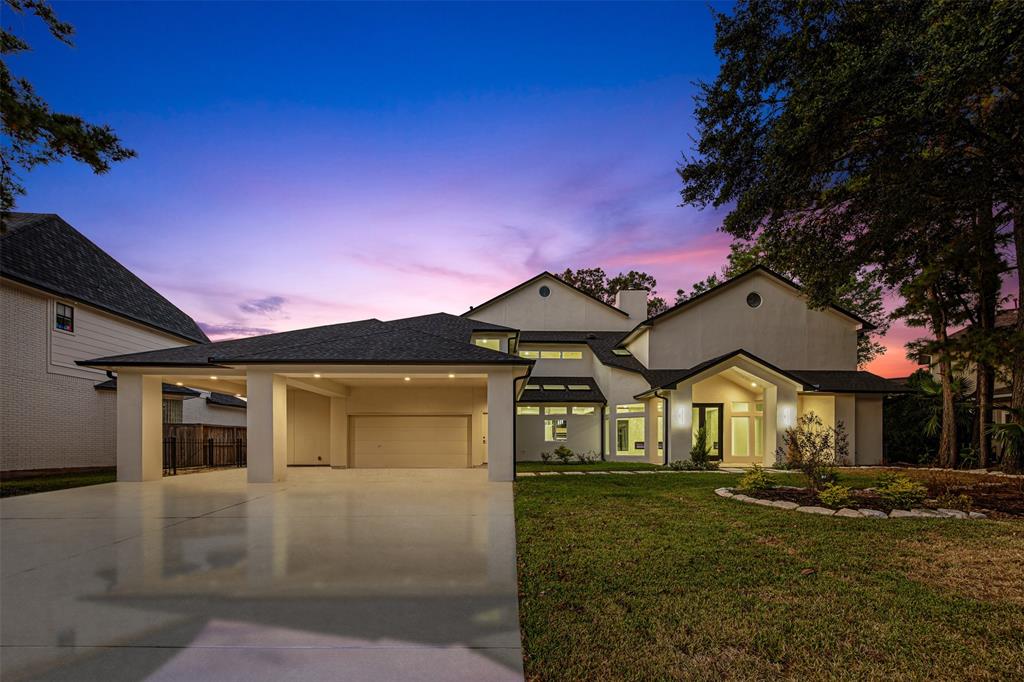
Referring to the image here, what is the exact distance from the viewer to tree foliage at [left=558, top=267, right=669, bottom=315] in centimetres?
4319

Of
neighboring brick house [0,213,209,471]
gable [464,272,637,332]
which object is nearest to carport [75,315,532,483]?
neighboring brick house [0,213,209,471]

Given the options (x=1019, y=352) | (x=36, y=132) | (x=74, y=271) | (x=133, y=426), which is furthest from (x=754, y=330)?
(x=74, y=271)

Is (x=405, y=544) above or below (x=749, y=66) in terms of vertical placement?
below

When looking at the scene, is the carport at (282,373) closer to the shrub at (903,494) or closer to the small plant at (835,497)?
the small plant at (835,497)

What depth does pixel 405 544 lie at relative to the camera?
6371mm

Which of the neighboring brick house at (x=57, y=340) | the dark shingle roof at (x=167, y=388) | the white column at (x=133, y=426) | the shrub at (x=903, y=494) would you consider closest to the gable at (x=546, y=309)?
the dark shingle roof at (x=167, y=388)

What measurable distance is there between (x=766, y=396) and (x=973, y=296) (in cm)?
817

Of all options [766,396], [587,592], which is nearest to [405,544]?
[587,592]

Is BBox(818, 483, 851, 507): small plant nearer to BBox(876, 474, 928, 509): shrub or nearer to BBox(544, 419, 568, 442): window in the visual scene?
BBox(876, 474, 928, 509): shrub

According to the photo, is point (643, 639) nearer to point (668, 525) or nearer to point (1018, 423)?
point (668, 525)

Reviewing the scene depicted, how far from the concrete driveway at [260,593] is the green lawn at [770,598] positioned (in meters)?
0.51

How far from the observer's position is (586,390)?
22484 mm

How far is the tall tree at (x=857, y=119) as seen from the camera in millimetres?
7766

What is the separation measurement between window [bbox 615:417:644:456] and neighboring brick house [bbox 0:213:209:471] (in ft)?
58.5
